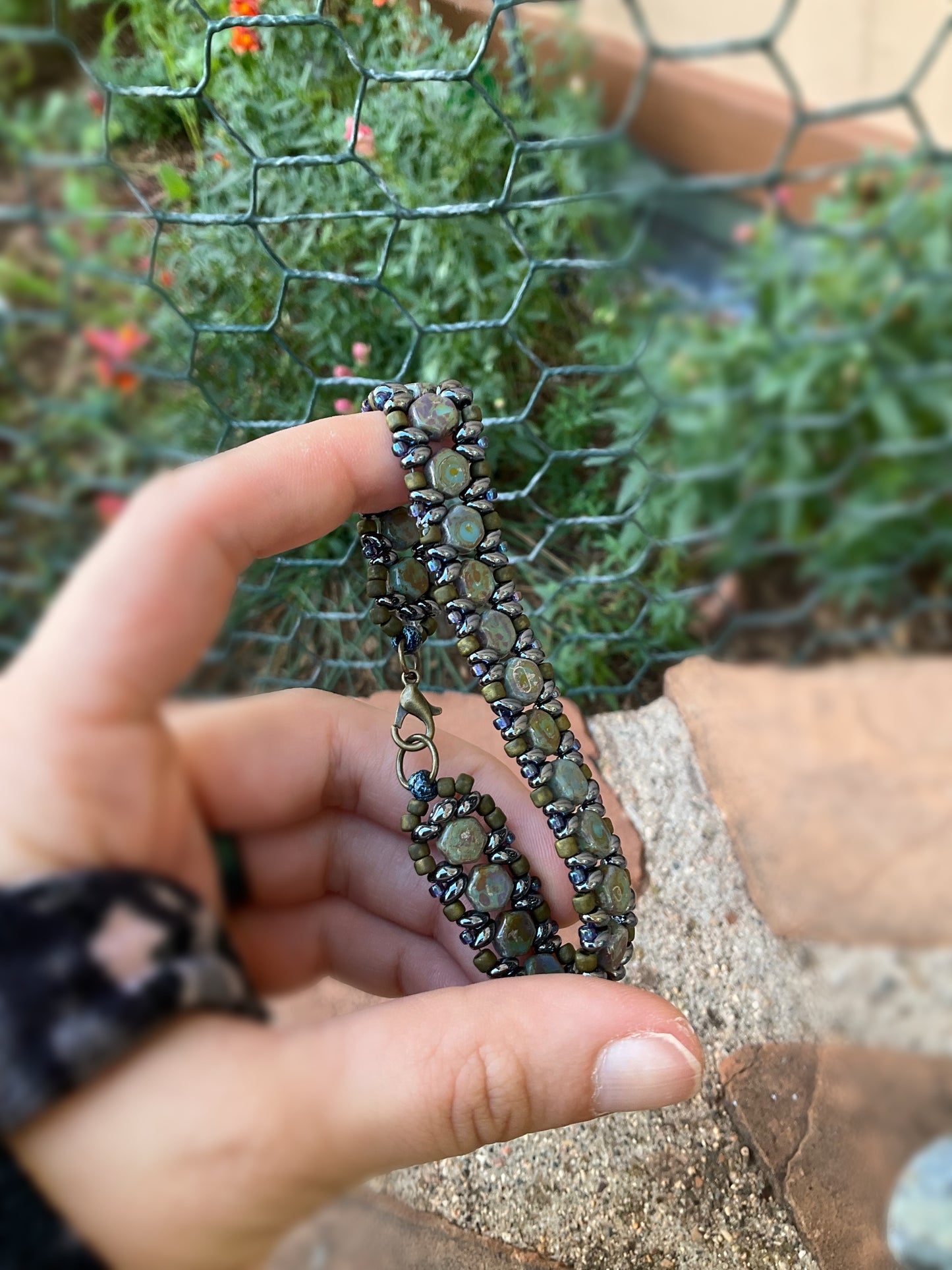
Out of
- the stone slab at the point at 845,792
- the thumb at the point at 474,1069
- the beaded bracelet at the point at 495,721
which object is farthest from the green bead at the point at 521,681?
the stone slab at the point at 845,792

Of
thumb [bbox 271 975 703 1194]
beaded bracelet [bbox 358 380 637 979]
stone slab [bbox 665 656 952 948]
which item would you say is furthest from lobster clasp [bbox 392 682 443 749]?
stone slab [bbox 665 656 952 948]

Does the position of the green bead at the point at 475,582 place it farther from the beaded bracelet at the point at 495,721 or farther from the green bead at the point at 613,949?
the green bead at the point at 613,949

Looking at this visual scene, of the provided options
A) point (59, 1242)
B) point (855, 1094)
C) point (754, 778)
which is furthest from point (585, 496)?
point (59, 1242)

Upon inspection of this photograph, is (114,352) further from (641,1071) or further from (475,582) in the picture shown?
(641,1071)

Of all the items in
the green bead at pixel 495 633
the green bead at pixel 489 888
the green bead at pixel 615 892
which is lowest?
the green bead at pixel 489 888

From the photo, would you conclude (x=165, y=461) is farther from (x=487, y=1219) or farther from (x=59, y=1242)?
(x=487, y=1219)

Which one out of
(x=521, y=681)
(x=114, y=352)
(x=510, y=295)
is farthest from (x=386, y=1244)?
(x=510, y=295)

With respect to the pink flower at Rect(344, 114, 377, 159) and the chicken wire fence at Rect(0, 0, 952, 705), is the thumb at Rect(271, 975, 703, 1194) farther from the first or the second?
the pink flower at Rect(344, 114, 377, 159)
